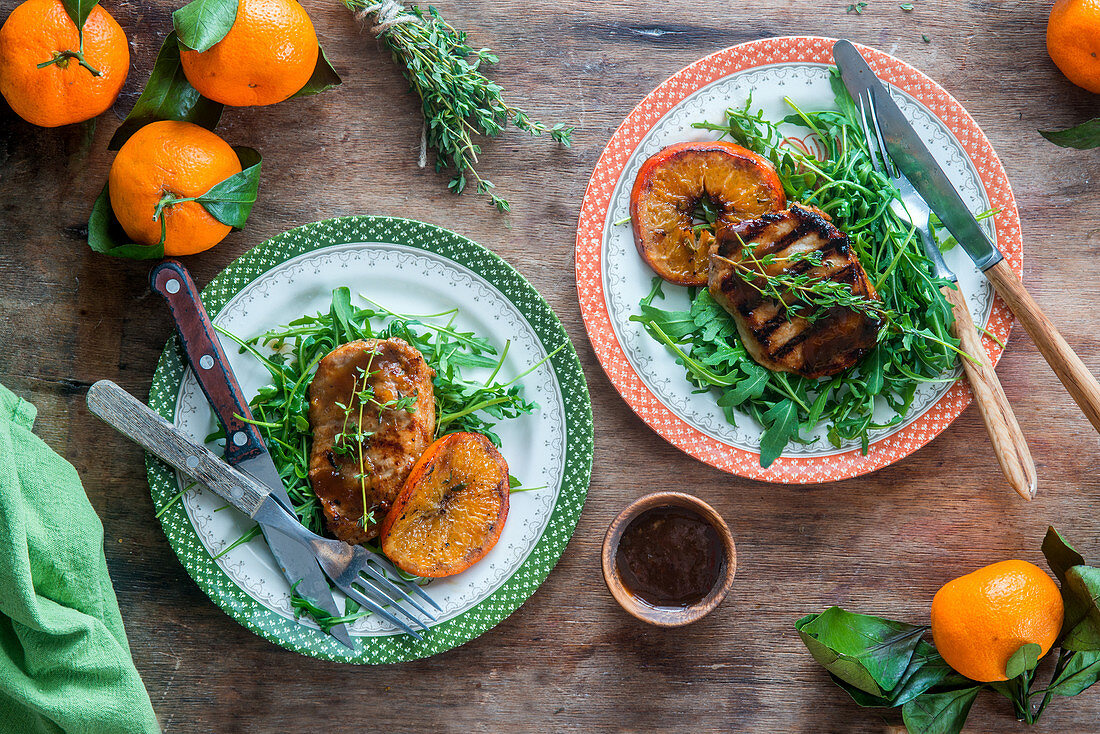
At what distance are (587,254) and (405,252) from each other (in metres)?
0.54

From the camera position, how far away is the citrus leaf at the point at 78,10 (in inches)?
73.2

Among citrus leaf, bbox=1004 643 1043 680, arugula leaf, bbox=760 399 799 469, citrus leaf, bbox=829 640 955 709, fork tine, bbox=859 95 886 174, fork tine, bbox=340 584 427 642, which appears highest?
fork tine, bbox=859 95 886 174

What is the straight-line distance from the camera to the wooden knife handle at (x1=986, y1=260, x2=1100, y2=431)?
2.09 meters

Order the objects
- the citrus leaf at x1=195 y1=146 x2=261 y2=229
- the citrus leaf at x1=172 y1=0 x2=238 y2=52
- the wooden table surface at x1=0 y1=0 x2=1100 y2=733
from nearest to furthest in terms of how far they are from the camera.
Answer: the citrus leaf at x1=172 y1=0 x2=238 y2=52
the citrus leaf at x1=195 y1=146 x2=261 y2=229
the wooden table surface at x1=0 y1=0 x2=1100 y2=733

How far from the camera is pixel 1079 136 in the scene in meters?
2.14

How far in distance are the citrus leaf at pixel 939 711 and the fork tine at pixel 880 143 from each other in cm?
157

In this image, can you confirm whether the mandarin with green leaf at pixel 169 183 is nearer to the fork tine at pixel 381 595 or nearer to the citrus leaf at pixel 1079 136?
the fork tine at pixel 381 595

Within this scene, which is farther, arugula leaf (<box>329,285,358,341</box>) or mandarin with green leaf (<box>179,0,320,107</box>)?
arugula leaf (<box>329,285,358,341</box>)

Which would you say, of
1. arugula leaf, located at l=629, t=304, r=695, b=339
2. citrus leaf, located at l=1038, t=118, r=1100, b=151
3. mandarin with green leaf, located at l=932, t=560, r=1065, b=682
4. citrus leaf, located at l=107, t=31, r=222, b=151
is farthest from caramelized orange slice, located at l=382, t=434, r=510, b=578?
citrus leaf, located at l=1038, t=118, r=1100, b=151

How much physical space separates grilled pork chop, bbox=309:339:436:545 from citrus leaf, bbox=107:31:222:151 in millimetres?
800

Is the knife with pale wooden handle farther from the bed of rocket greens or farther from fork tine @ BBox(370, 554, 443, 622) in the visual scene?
fork tine @ BBox(370, 554, 443, 622)

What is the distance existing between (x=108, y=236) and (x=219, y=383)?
53cm

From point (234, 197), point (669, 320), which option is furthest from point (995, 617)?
point (234, 197)

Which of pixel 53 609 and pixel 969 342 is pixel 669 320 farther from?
pixel 53 609
